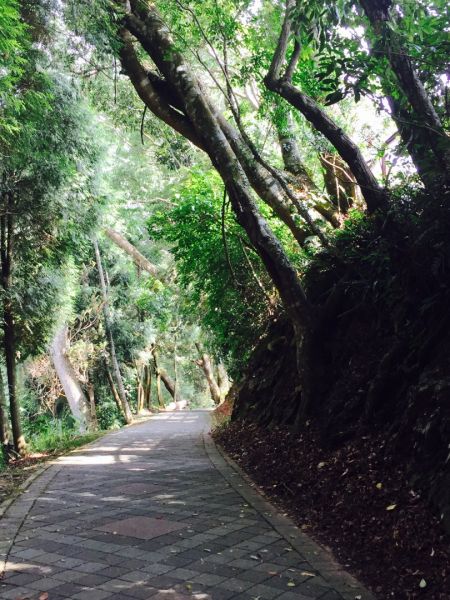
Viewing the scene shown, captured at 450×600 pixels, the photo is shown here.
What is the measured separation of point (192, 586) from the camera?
142 inches

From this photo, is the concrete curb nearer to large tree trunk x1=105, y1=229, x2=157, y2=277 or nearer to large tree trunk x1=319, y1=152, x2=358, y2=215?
large tree trunk x1=319, y1=152, x2=358, y2=215

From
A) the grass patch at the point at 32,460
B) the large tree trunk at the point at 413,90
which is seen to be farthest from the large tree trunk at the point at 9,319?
the large tree trunk at the point at 413,90

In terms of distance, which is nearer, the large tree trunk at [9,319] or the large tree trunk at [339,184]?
the large tree trunk at [9,319]

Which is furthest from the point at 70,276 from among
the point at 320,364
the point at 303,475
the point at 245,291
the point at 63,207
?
the point at 303,475

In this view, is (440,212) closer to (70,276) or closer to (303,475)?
(303,475)

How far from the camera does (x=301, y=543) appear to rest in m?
4.44

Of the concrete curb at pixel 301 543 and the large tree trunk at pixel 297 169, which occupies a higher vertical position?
the large tree trunk at pixel 297 169

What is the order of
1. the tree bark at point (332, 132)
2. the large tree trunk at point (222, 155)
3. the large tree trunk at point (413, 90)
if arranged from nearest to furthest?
1. the large tree trunk at point (413, 90)
2. the tree bark at point (332, 132)
3. the large tree trunk at point (222, 155)

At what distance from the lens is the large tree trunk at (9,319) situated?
10.8 m

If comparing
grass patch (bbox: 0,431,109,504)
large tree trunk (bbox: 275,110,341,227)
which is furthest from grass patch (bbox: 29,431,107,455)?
large tree trunk (bbox: 275,110,341,227)

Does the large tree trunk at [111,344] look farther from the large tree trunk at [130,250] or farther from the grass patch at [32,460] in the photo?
the grass patch at [32,460]

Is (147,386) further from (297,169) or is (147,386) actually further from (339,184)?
(339,184)

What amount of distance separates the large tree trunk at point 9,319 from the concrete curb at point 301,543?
541cm

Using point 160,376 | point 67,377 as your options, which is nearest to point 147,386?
point 160,376
